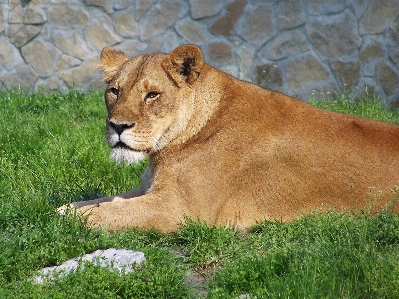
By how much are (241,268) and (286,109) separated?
1.40 m

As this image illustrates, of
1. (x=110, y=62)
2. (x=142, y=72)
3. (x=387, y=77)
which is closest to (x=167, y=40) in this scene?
(x=387, y=77)

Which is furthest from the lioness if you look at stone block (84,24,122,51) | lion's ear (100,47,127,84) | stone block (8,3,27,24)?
stone block (8,3,27,24)

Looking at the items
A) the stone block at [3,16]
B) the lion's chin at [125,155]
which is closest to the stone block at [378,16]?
the stone block at [3,16]

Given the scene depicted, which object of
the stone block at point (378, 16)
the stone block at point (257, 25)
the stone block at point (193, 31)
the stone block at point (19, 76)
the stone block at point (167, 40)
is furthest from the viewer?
the stone block at point (19, 76)

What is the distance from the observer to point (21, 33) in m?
10.3

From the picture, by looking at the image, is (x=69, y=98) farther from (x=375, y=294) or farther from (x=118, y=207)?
(x=375, y=294)

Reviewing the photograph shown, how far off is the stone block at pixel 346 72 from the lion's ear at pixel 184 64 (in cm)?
474

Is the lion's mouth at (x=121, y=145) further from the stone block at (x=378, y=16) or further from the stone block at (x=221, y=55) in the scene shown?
the stone block at (x=378, y=16)

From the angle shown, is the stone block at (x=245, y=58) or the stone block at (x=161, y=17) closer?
the stone block at (x=245, y=58)

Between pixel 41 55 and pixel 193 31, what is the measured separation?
231cm

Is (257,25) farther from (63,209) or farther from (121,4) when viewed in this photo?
(63,209)

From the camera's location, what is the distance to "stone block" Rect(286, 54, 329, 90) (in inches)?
370

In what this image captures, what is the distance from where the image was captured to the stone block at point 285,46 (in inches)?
371

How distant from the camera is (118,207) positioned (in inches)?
187
